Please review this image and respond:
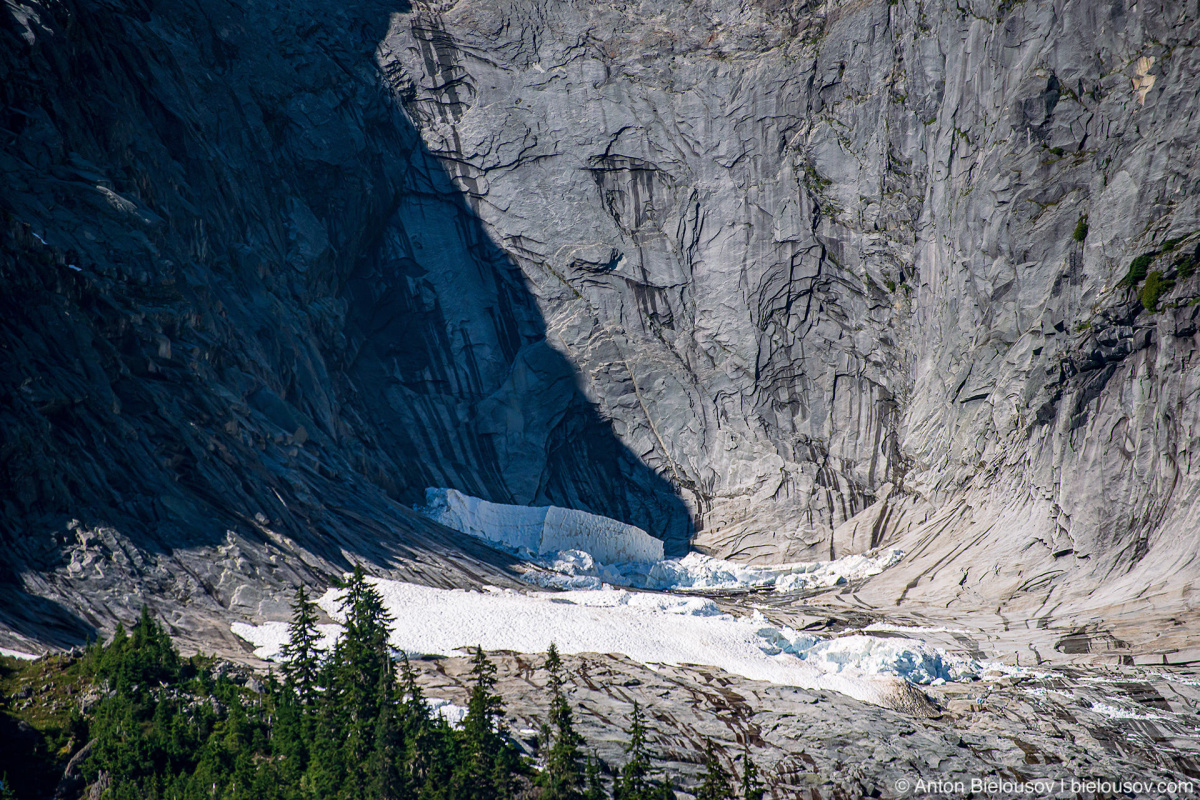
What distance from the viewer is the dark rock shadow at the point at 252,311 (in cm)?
3622

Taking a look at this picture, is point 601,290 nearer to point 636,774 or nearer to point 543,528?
point 543,528

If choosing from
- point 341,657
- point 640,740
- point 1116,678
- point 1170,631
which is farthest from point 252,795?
point 1170,631

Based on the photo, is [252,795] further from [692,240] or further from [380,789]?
[692,240]

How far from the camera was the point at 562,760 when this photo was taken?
2453 cm

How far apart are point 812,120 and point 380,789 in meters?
47.5

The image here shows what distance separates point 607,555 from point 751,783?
3135 centimetres

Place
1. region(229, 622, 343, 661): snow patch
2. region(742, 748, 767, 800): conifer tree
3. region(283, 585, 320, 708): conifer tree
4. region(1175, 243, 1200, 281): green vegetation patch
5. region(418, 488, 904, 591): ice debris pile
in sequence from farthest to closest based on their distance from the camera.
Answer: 1. region(418, 488, 904, 591): ice debris pile
2. region(1175, 243, 1200, 281): green vegetation patch
3. region(229, 622, 343, 661): snow patch
4. region(283, 585, 320, 708): conifer tree
5. region(742, 748, 767, 800): conifer tree

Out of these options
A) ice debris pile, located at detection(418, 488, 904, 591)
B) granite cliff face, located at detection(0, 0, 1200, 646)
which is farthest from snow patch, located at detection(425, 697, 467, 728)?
ice debris pile, located at detection(418, 488, 904, 591)

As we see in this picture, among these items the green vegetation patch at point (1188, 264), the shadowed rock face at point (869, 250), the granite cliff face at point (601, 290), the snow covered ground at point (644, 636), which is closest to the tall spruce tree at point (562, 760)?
the snow covered ground at point (644, 636)

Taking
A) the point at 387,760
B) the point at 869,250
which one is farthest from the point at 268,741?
the point at 869,250

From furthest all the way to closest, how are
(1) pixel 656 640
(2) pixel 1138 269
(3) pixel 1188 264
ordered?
(2) pixel 1138 269 < (3) pixel 1188 264 < (1) pixel 656 640

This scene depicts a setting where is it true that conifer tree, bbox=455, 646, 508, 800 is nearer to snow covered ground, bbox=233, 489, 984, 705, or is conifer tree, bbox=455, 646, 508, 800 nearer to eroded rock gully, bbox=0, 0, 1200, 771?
snow covered ground, bbox=233, 489, 984, 705

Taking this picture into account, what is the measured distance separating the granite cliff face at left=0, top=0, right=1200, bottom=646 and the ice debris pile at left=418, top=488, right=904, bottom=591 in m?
2.00

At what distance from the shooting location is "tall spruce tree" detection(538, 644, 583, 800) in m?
24.1
